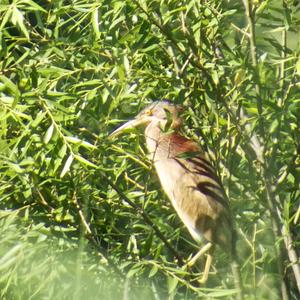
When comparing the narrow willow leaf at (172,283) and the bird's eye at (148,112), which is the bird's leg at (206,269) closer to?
the narrow willow leaf at (172,283)

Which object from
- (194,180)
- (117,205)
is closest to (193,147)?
(194,180)

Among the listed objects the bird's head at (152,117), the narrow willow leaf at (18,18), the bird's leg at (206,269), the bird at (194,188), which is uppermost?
the narrow willow leaf at (18,18)

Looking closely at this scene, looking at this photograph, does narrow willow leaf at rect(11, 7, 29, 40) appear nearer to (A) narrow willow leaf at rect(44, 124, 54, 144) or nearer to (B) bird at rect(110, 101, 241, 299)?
(A) narrow willow leaf at rect(44, 124, 54, 144)

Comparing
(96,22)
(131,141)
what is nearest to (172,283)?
(131,141)

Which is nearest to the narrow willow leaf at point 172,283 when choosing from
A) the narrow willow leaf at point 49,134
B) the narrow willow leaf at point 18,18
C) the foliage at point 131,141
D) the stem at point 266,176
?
the foliage at point 131,141

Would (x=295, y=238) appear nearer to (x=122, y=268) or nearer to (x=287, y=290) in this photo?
(x=287, y=290)

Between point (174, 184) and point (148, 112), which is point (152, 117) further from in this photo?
point (174, 184)

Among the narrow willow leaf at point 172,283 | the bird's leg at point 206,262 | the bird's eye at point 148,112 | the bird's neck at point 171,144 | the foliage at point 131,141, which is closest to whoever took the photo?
the narrow willow leaf at point 172,283
